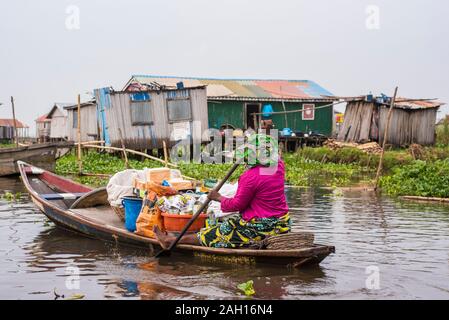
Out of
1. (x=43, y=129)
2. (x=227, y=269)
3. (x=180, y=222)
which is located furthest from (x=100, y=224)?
(x=43, y=129)

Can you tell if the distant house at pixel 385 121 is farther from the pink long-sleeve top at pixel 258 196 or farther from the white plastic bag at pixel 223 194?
the pink long-sleeve top at pixel 258 196

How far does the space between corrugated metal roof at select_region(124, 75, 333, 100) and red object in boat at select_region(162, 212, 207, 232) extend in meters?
20.4

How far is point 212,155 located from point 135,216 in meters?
16.3

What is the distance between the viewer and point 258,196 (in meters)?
6.80

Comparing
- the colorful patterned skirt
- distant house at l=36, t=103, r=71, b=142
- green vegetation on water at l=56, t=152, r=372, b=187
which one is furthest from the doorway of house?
the colorful patterned skirt

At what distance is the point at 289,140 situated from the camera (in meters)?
28.4

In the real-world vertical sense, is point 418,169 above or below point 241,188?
below

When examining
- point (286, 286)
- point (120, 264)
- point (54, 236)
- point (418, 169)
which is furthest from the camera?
point (418, 169)

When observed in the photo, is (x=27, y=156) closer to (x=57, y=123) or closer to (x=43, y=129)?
(x=57, y=123)

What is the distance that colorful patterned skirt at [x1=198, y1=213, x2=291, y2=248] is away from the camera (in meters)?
6.87

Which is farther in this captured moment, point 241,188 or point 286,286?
point 241,188

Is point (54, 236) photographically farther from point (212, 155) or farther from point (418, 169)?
point (212, 155)
